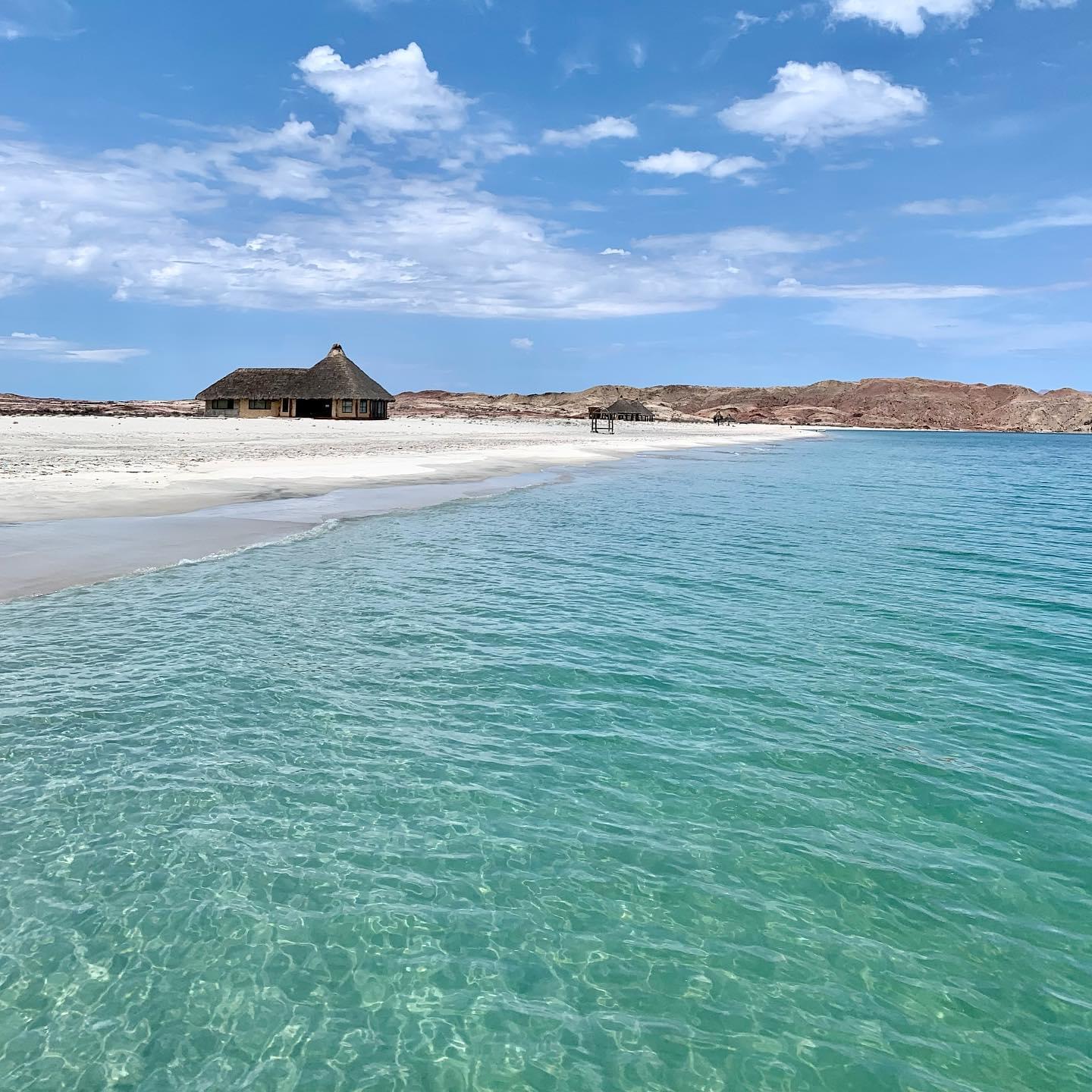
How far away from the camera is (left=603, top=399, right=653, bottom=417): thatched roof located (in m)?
103

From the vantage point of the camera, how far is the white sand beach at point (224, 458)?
795 inches

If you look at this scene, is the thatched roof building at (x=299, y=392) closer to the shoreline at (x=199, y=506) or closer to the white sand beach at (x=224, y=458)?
Answer: the white sand beach at (x=224, y=458)

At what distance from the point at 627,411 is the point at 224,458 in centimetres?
8367

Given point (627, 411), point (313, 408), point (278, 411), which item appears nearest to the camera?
point (278, 411)

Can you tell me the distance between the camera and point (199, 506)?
19812 mm

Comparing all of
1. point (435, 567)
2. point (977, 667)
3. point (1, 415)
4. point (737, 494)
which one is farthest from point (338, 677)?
point (1, 415)

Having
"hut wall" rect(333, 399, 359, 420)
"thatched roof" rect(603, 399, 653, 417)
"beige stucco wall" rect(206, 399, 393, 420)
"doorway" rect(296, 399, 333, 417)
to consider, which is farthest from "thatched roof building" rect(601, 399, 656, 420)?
"doorway" rect(296, 399, 333, 417)

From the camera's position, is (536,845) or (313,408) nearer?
(536,845)

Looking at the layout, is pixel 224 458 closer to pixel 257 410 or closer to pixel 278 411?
pixel 278 411

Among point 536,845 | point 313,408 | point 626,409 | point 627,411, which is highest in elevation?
point 313,408

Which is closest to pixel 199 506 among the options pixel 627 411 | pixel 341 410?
pixel 341 410

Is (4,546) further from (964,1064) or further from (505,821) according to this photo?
(964,1064)

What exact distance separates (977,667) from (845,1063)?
23.9ft

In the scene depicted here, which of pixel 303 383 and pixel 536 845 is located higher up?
pixel 303 383
